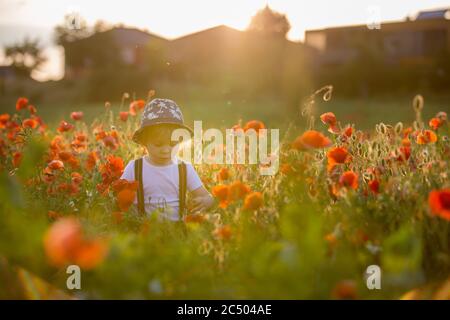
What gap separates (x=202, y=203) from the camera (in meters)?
2.88

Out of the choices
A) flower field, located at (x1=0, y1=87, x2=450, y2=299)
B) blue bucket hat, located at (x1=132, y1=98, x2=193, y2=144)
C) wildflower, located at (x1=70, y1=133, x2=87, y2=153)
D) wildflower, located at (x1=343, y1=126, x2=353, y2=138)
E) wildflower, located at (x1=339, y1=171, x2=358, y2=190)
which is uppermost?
blue bucket hat, located at (x1=132, y1=98, x2=193, y2=144)

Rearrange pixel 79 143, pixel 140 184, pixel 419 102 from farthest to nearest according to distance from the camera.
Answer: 1. pixel 79 143
2. pixel 140 184
3. pixel 419 102

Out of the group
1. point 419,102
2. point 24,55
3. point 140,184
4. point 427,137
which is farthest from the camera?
point 24,55

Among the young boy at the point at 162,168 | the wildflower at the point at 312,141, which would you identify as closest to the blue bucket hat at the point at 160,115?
the young boy at the point at 162,168

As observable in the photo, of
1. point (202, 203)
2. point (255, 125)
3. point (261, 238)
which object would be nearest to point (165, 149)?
point (202, 203)

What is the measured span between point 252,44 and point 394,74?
20.4 feet

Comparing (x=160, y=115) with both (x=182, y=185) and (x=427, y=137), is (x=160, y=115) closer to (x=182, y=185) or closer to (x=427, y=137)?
(x=182, y=185)

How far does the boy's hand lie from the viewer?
9.41ft

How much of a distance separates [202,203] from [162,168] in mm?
283

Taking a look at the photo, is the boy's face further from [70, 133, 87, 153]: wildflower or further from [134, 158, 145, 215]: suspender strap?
[70, 133, 87, 153]: wildflower

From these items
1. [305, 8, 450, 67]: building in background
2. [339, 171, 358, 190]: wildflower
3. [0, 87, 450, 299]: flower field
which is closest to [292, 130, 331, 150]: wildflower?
[0, 87, 450, 299]: flower field

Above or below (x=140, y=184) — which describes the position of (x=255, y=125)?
above

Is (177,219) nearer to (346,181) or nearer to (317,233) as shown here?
(346,181)

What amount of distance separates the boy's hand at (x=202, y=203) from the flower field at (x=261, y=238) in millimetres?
97
